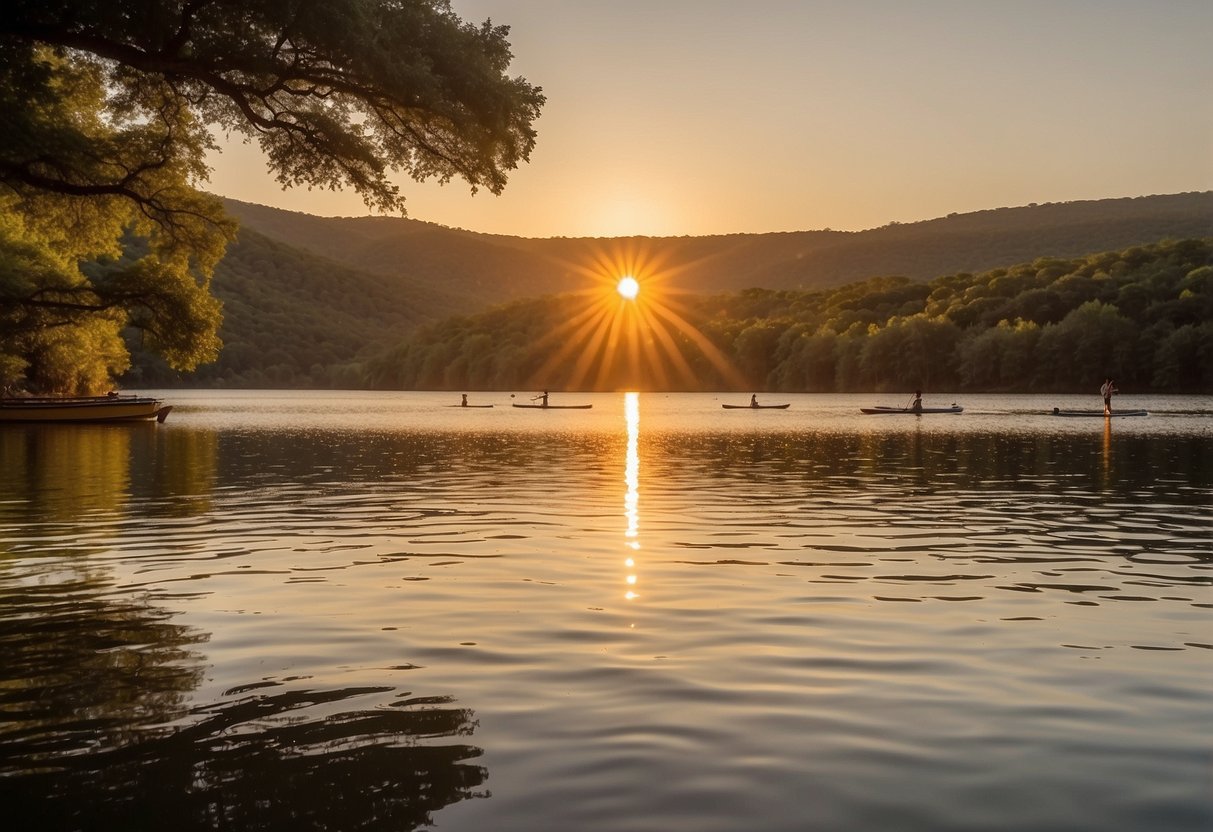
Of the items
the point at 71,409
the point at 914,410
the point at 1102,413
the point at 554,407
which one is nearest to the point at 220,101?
the point at 71,409

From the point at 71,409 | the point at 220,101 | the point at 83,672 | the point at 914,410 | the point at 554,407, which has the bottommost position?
the point at 83,672

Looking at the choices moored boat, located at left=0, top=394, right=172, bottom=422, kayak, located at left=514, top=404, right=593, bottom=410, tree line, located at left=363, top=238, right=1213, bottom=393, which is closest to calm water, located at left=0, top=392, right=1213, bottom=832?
moored boat, located at left=0, top=394, right=172, bottom=422

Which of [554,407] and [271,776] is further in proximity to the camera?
[554,407]

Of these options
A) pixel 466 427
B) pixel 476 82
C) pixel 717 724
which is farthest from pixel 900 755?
pixel 466 427

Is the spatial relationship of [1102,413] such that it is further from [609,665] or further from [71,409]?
[609,665]

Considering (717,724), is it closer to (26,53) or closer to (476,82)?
(476,82)

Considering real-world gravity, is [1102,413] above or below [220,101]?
below

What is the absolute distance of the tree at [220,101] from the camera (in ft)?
65.6

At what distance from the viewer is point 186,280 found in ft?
125

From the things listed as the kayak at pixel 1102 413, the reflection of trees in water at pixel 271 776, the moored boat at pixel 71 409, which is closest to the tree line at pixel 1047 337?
the kayak at pixel 1102 413

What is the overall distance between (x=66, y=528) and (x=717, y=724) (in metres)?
17.7

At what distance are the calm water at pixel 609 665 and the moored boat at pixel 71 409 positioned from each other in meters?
47.3

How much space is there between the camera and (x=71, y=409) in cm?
7225

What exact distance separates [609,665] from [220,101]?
18.1 m
